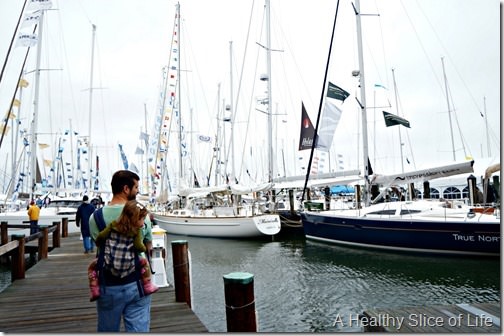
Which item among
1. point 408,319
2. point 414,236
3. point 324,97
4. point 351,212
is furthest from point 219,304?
point 324,97

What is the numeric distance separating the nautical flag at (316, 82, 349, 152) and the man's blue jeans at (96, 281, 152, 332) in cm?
1456

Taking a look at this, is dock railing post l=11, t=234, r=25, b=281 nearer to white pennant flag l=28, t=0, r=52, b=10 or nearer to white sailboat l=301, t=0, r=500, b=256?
white pennant flag l=28, t=0, r=52, b=10

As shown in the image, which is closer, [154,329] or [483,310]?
[483,310]

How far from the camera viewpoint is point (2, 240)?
12953mm

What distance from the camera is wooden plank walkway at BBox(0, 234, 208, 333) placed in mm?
4598

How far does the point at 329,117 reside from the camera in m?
16.7

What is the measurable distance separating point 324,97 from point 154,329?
14156 mm

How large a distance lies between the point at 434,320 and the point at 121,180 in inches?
129

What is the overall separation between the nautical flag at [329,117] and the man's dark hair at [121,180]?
14.4 metres

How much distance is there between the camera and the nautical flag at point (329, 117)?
16.6m

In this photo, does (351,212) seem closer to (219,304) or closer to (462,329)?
(219,304)

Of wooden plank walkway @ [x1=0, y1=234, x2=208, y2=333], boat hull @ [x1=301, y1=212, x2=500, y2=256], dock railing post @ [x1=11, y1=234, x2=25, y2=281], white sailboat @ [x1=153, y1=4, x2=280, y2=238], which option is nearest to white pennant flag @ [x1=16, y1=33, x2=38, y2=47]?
dock railing post @ [x1=11, y1=234, x2=25, y2=281]

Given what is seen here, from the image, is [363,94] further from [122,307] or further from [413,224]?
[122,307]

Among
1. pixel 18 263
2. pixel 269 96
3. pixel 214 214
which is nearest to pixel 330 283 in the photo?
pixel 18 263
